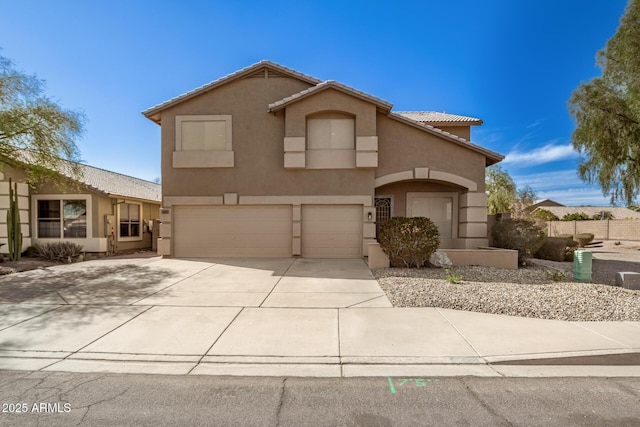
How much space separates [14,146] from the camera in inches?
441

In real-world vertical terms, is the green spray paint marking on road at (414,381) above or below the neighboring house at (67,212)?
below

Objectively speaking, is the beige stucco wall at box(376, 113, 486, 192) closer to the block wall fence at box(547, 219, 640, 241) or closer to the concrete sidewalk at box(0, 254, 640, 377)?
the concrete sidewalk at box(0, 254, 640, 377)

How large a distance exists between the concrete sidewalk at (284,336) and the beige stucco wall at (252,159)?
5836mm

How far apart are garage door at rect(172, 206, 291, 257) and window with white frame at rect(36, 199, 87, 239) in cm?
492

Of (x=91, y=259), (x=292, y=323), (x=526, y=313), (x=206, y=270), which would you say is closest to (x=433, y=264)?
(x=526, y=313)

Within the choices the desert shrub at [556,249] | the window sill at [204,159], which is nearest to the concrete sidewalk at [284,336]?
the window sill at [204,159]

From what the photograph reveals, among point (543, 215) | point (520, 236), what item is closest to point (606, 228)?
point (543, 215)

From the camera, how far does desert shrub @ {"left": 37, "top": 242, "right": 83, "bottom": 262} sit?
12547 millimetres

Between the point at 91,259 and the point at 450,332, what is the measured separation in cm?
1459

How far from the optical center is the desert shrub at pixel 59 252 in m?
12.5

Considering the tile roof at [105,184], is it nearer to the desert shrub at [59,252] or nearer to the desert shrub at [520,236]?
the desert shrub at [59,252]

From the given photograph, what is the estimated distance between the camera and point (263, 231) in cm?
1298

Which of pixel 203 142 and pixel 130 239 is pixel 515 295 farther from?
pixel 130 239

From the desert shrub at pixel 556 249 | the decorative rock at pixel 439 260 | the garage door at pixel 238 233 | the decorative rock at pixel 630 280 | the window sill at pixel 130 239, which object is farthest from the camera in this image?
the window sill at pixel 130 239
